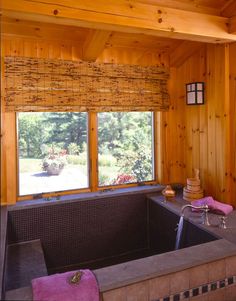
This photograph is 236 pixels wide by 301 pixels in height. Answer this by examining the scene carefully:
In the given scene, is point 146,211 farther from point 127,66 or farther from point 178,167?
point 127,66

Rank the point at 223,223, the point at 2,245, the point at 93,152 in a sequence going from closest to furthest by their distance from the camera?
the point at 2,245, the point at 223,223, the point at 93,152

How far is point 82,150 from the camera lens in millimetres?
3273

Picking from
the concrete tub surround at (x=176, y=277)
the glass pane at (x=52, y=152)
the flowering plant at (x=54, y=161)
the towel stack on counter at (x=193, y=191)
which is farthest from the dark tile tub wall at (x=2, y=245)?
the towel stack on counter at (x=193, y=191)

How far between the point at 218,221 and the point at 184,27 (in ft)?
5.67

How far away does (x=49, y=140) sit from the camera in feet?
10.2

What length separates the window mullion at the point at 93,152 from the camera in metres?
3.25

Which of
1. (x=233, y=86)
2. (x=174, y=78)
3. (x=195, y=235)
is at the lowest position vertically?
(x=195, y=235)

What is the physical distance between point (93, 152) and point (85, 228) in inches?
33.2

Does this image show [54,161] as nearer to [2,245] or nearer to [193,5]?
[2,245]

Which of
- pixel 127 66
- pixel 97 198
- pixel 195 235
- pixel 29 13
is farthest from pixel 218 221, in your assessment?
pixel 29 13

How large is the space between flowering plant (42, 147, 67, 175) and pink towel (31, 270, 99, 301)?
5.17ft

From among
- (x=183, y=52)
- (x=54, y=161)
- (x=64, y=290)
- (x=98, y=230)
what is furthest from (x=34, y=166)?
(x=183, y=52)

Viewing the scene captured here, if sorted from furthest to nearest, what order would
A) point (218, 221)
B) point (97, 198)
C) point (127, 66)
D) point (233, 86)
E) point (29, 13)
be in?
point (127, 66), point (97, 198), point (233, 86), point (218, 221), point (29, 13)

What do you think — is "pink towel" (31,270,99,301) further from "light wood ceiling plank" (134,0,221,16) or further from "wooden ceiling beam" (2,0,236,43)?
"light wood ceiling plank" (134,0,221,16)
